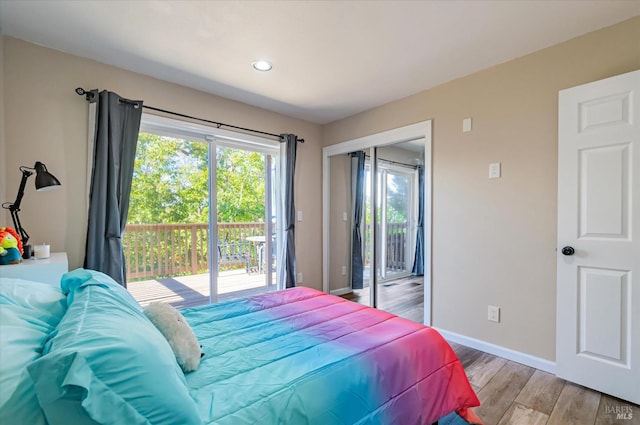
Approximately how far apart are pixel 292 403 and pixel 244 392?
175 mm

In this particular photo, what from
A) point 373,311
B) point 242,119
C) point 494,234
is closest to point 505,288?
point 494,234

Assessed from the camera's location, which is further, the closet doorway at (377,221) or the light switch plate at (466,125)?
the closet doorway at (377,221)

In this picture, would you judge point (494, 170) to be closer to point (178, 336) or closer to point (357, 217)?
point (357, 217)

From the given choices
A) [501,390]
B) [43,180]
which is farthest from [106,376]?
[501,390]

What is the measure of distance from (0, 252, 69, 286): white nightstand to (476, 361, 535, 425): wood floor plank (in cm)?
274

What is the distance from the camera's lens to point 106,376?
0.65 m

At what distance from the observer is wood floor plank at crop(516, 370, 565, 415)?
1.84 m

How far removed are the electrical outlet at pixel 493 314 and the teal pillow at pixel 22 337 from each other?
114 inches

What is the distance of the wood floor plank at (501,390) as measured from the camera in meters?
1.77

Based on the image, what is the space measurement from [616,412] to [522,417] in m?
0.61

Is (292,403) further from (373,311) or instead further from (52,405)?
(373,311)

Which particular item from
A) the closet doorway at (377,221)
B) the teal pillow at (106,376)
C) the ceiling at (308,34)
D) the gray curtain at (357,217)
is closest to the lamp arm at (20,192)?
the ceiling at (308,34)

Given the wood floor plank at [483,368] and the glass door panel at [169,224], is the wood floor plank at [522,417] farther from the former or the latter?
the glass door panel at [169,224]

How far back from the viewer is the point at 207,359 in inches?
49.5
